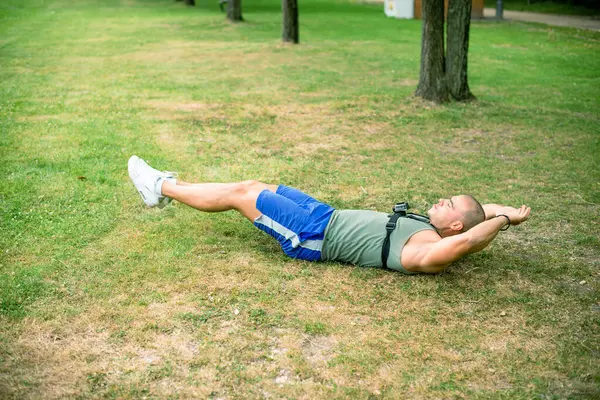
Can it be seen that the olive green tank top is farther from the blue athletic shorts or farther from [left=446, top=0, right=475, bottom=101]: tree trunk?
[left=446, top=0, right=475, bottom=101]: tree trunk

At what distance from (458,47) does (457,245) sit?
250 inches

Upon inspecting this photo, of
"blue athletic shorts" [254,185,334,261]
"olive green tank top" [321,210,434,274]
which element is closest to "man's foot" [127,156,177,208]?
"blue athletic shorts" [254,185,334,261]

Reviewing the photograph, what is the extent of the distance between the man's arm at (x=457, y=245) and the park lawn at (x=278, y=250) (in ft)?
0.67

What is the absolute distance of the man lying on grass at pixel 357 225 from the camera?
4297 mm

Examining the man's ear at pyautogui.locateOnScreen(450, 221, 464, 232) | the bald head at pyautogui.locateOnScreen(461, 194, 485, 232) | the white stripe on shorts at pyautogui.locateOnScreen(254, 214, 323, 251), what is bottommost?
the white stripe on shorts at pyautogui.locateOnScreen(254, 214, 323, 251)

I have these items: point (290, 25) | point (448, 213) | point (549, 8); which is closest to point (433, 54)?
point (448, 213)

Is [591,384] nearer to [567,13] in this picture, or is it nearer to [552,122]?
[552,122]

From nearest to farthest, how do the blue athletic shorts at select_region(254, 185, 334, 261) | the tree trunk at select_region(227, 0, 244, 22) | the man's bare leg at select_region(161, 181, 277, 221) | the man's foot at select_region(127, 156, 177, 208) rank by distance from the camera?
the blue athletic shorts at select_region(254, 185, 334, 261) < the man's bare leg at select_region(161, 181, 277, 221) < the man's foot at select_region(127, 156, 177, 208) < the tree trunk at select_region(227, 0, 244, 22)

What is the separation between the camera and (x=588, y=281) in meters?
4.40

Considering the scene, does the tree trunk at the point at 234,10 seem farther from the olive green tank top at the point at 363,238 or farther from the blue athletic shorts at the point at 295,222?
the olive green tank top at the point at 363,238

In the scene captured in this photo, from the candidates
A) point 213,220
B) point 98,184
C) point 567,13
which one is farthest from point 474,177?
point 567,13

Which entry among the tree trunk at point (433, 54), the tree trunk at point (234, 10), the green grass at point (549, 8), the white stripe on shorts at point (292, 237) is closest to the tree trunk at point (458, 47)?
the tree trunk at point (433, 54)

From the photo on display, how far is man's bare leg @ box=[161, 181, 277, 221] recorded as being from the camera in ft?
15.1

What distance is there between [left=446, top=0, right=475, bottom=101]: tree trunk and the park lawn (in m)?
0.64
